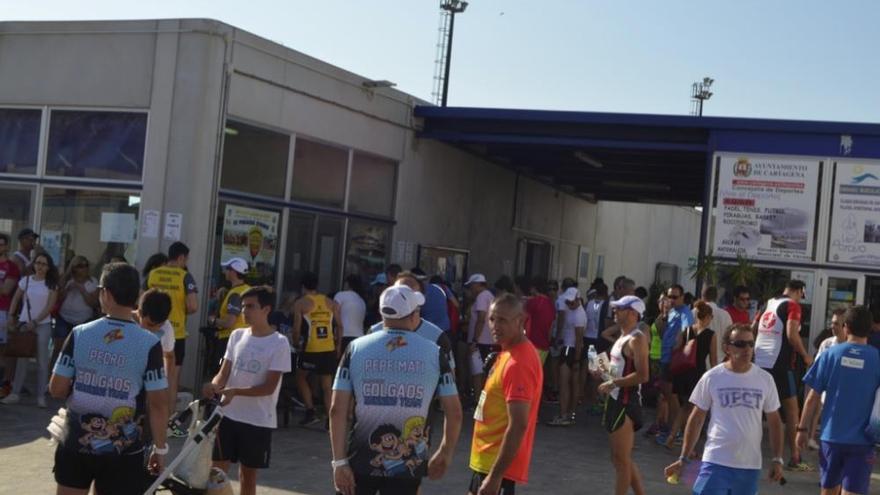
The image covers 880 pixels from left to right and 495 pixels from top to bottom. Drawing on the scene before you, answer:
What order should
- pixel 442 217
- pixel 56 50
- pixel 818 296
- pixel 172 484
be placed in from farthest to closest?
pixel 442 217 < pixel 818 296 < pixel 56 50 < pixel 172 484

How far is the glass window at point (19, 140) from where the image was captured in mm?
14109

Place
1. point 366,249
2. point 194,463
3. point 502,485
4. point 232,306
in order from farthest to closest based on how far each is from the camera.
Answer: point 366,249
point 232,306
point 194,463
point 502,485

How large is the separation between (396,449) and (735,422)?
249cm

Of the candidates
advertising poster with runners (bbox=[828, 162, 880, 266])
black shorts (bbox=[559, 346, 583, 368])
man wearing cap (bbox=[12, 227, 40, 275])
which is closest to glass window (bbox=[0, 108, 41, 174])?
man wearing cap (bbox=[12, 227, 40, 275])

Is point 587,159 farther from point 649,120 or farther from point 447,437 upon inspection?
point 447,437

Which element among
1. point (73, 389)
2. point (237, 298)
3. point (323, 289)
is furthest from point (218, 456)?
point (323, 289)

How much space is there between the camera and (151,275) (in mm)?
11336

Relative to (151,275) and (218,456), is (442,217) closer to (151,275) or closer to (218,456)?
(151,275)

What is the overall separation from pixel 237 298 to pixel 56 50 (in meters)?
5.20

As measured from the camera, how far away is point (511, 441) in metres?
5.45

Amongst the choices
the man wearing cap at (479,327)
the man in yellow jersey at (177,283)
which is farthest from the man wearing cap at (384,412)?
the man wearing cap at (479,327)

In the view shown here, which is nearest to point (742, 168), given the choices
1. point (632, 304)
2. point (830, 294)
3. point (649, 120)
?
point (649, 120)

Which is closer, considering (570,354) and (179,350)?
(179,350)

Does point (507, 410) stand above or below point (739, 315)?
below
